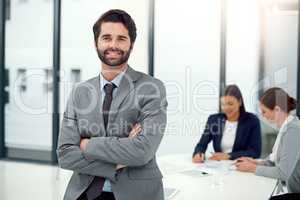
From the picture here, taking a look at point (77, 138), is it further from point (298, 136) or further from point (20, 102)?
point (20, 102)

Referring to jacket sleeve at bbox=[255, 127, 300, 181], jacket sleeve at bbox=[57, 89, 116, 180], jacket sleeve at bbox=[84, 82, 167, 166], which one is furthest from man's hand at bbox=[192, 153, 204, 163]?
jacket sleeve at bbox=[57, 89, 116, 180]

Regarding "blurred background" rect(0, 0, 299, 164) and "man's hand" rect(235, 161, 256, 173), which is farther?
"blurred background" rect(0, 0, 299, 164)

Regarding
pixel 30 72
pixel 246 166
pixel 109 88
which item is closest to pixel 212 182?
pixel 246 166

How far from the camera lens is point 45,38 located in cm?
583

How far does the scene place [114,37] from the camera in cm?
155

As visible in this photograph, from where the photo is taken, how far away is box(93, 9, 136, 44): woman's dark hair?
1.55 m

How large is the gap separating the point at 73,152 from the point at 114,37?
527mm

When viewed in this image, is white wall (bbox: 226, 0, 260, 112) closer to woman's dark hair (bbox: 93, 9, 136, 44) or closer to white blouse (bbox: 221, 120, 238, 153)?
white blouse (bbox: 221, 120, 238, 153)

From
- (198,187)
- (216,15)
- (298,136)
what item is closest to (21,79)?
(216,15)

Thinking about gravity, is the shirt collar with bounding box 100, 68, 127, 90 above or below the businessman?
above

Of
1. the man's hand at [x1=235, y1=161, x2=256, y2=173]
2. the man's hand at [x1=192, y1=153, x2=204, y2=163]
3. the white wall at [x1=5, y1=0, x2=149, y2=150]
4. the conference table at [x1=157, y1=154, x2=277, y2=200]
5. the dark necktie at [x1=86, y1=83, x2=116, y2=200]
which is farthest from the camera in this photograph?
the white wall at [x1=5, y1=0, x2=149, y2=150]

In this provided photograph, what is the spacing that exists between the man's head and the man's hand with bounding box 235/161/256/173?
1643mm

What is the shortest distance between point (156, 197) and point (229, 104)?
2250mm

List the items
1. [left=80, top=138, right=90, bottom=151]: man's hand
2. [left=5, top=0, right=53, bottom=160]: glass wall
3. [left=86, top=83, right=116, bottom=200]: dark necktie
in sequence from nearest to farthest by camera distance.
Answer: [left=86, top=83, right=116, bottom=200]: dark necktie < [left=80, top=138, right=90, bottom=151]: man's hand < [left=5, top=0, right=53, bottom=160]: glass wall
